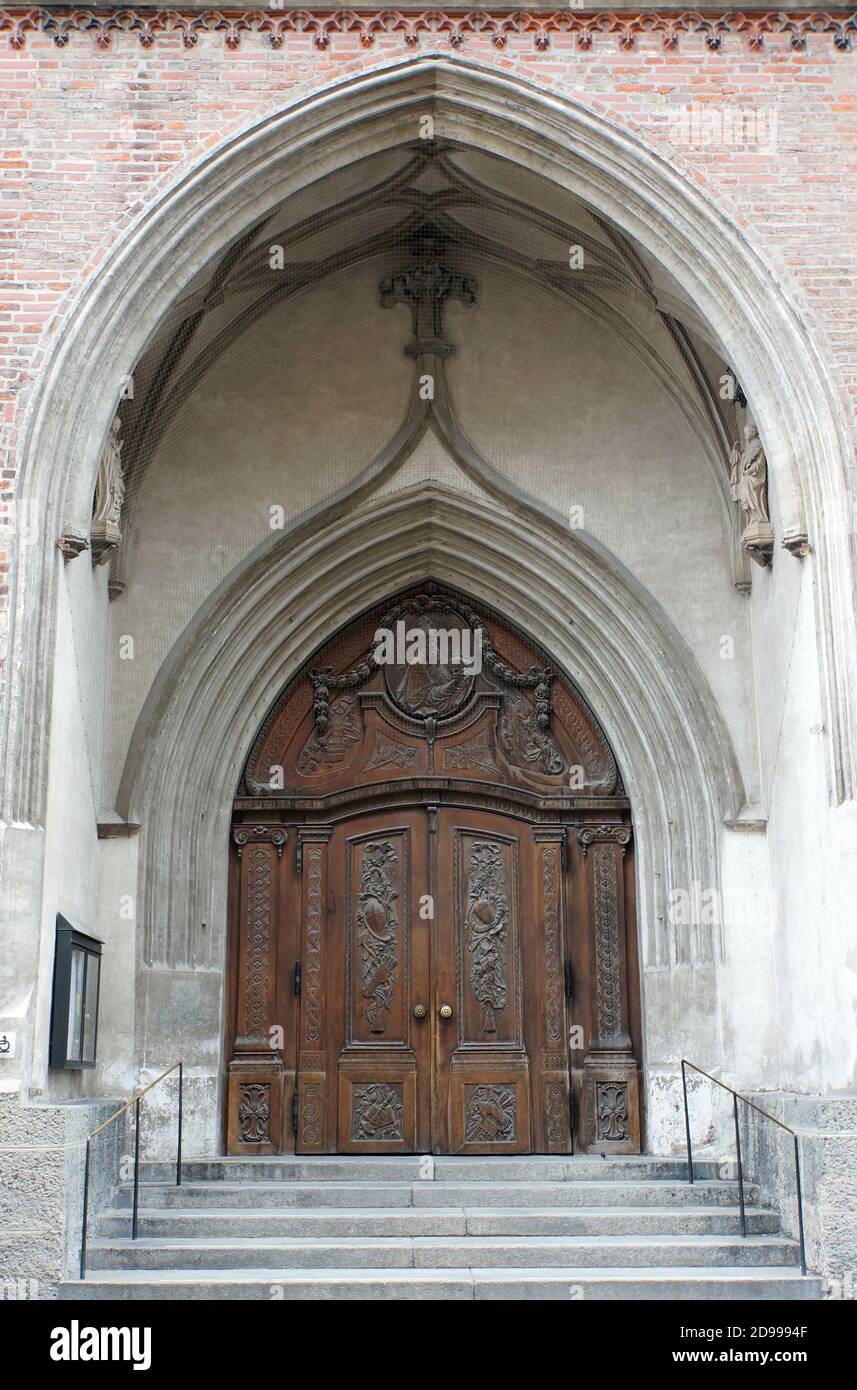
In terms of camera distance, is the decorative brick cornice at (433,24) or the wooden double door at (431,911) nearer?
the decorative brick cornice at (433,24)

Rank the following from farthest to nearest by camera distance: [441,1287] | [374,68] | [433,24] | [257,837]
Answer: [257,837] < [433,24] < [374,68] < [441,1287]

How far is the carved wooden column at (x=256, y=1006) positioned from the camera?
983 centimetres

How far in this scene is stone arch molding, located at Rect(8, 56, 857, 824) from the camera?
7914mm

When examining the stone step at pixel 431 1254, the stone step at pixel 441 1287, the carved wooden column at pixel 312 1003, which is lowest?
the stone step at pixel 441 1287

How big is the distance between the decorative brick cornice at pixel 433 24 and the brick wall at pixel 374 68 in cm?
1

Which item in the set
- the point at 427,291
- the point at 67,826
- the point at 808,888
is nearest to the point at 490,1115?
the point at 808,888

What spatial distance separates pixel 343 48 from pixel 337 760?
455cm

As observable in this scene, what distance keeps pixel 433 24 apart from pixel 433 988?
6.00 m

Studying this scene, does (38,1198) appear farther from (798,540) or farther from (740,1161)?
(798,540)

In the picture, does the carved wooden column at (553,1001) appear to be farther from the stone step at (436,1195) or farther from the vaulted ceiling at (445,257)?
the vaulted ceiling at (445,257)

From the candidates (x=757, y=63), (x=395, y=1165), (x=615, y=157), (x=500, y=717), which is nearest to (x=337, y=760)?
(x=500, y=717)

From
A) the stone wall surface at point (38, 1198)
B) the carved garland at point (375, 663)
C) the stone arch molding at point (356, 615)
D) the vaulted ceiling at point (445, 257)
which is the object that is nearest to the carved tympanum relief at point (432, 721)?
the carved garland at point (375, 663)

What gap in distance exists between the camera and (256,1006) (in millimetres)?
10031

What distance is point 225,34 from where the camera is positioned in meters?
8.76
